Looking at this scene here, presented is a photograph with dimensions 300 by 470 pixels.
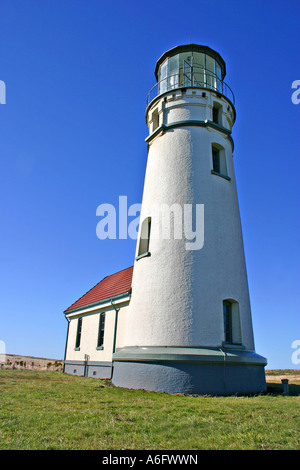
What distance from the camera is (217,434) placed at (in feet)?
17.9

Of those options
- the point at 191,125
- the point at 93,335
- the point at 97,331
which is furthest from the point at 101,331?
the point at 191,125

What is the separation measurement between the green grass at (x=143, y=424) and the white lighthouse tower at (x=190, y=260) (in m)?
2.19

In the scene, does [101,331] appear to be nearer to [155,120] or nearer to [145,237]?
[145,237]

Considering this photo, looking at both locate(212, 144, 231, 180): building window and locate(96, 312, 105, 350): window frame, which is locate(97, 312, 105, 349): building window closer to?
locate(96, 312, 105, 350): window frame

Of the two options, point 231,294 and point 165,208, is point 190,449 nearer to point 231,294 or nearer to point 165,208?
point 231,294

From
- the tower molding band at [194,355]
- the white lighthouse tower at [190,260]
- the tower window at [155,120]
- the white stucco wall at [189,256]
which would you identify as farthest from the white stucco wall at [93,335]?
the tower window at [155,120]

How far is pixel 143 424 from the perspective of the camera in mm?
6023

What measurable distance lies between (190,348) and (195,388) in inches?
46.6

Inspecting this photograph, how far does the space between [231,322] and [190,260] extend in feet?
8.93

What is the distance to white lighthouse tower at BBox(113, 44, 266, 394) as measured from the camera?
36.2ft

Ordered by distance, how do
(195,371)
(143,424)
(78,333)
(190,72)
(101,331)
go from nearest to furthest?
(143,424)
(195,371)
(190,72)
(101,331)
(78,333)

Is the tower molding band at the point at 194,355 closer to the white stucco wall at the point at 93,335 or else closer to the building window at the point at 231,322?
the building window at the point at 231,322

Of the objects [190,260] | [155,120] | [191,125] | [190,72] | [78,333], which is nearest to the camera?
[190,260]
